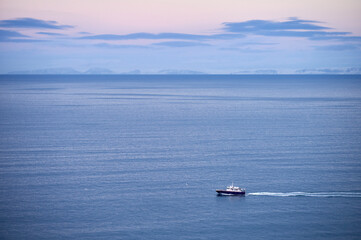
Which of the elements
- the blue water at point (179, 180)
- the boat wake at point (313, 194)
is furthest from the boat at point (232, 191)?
the boat wake at point (313, 194)

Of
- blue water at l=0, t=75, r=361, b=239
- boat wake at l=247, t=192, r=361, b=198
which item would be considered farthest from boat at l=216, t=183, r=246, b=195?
boat wake at l=247, t=192, r=361, b=198

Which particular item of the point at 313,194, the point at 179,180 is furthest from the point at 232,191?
the point at 313,194

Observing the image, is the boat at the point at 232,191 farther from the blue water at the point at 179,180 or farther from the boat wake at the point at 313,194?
the boat wake at the point at 313,194

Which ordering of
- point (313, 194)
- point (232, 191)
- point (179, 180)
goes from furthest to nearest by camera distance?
point (179, 180)
point (313, 194)
point (232, 191)

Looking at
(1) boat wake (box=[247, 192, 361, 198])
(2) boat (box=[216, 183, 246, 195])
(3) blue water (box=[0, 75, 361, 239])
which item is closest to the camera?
(3) blue water (box=[0, 75, 361, 239])

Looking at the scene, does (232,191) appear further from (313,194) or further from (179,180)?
(313,194)

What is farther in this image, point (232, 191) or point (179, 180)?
point (179, 180)

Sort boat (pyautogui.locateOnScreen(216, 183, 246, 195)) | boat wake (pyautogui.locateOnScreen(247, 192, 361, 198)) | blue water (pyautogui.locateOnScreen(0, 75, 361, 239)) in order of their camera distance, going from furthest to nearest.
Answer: boat (pyautogui.locateOnScreen(216, 183, 246, 195)), boat wake (pyautogui.locateOnScreen(247, 192, 361, 198)), blue water (pyautogui.locateOnScreen(0, 75, 361, 239))

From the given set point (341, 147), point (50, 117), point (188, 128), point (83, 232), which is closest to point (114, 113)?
point (50, 117)

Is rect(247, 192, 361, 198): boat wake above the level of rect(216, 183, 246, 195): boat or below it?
above

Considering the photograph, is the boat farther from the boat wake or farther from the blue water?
the boat wake

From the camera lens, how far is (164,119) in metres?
133

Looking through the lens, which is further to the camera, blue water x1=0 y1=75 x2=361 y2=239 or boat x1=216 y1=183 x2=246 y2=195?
boat x1=216 y1=183 x2=246 y2=195

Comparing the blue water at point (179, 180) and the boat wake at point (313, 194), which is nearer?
the blue water at point (179, 180)
